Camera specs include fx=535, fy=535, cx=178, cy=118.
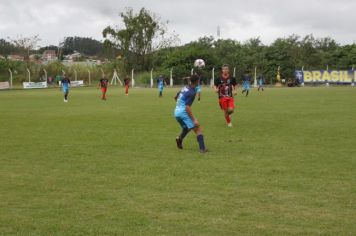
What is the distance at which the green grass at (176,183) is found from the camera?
588cm

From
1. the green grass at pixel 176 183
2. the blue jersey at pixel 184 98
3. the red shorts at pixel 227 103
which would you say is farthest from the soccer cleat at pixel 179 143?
the red shorts at pixel 227 103

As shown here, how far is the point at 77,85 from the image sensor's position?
6388 centimetres

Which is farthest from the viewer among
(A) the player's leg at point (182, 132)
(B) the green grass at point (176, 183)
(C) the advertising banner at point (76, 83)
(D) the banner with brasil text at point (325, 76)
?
(C) the advertising banner at point (76, 83)

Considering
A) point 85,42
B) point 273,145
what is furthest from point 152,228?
point 85,42

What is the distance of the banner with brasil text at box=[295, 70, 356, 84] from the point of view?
204ft

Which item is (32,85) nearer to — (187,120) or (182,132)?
(182,132)

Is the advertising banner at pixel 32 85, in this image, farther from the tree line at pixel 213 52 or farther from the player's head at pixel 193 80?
the player's head at pixel 193 80

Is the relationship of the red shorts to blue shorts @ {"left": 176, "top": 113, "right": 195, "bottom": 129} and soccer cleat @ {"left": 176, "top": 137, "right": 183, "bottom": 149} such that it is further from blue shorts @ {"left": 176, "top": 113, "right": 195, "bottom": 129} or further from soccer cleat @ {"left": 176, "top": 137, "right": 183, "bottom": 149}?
blue shorts @ {"left": 176, "top": 113, "right": 195, "bottom": 129}

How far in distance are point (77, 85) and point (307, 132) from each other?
5198cm

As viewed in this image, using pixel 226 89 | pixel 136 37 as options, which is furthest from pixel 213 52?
pixel 226 89

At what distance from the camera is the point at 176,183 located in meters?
7.93

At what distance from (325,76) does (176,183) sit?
5960 cm

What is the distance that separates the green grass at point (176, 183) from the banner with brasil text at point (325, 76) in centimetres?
4977

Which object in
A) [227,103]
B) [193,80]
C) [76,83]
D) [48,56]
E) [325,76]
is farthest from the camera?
[48,56]
